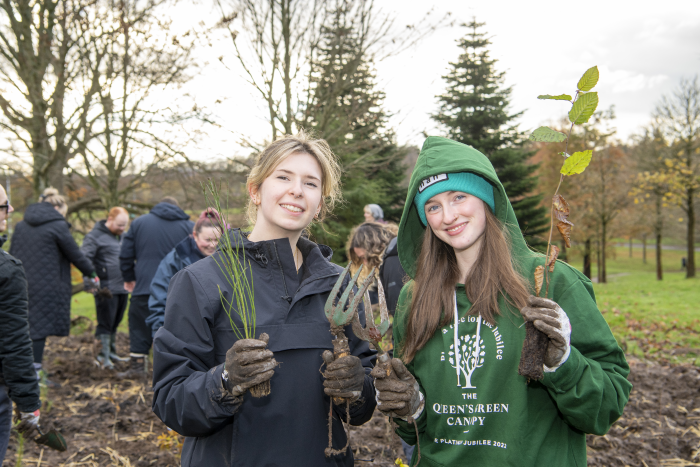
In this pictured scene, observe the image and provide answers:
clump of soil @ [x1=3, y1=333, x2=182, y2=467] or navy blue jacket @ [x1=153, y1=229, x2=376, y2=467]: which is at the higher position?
navy blue jacket @ [x1=153, y1=229, x2=376, y2=467]

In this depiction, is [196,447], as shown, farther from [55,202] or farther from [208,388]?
[55,202]

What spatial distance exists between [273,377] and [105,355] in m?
5.64

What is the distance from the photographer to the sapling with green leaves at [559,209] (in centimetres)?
147

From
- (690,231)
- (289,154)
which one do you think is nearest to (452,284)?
(289,154)

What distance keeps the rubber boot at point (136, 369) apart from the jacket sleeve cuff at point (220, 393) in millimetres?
4817

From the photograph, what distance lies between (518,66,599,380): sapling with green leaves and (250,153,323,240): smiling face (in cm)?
89

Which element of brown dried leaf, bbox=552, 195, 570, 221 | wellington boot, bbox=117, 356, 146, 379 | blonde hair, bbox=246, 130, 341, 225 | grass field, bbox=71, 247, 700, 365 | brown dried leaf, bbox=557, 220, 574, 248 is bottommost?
grass field, bbox=71, 247, 700, 365

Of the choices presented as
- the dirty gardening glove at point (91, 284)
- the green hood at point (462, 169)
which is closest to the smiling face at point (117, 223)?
the dirty gardening glove at point (91, 284)

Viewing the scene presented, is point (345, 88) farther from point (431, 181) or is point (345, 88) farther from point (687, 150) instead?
point (687, 150)

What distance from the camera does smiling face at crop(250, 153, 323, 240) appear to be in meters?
1.83

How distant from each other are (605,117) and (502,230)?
23.5m

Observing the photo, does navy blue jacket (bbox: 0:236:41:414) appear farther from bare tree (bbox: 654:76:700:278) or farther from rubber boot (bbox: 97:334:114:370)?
bare tree (bbox: 654:76:700:278)

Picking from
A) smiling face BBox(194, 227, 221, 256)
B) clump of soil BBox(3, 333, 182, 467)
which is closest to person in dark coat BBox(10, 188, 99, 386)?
clump of soil BBox(3, 333, 182, 467)

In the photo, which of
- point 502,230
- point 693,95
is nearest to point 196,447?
point 502,230
